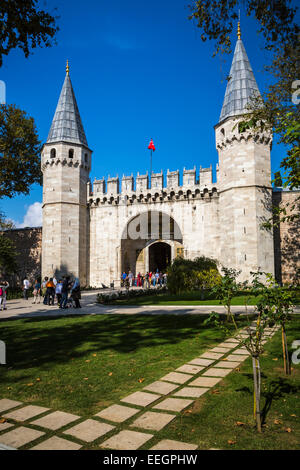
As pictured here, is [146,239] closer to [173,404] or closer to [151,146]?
[151,146]

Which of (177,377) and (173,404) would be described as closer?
(173,404)

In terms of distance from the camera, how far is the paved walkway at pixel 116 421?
2.62 metres

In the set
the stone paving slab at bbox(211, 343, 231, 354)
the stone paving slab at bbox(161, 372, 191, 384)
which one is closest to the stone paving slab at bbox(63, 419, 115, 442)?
the stone paving slab at bbox(161, 372, 191, 384)

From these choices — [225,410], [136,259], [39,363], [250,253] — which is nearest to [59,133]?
[136,259]

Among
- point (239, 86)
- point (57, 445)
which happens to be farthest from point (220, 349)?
point (239, 86)

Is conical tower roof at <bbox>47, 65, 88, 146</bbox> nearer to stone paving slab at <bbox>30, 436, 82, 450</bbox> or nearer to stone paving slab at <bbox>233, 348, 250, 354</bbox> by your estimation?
stone paving slab at <bbox>233, 348, 250, 354</bbox>

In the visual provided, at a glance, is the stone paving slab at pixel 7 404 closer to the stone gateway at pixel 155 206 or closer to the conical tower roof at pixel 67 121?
the stone gateway at pixel 155 206

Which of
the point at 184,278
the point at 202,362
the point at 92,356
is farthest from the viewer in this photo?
the point at 184,278

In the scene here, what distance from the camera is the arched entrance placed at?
2634 centimetres

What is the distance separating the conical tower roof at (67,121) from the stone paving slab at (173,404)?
24176 mm

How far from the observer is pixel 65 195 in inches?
971

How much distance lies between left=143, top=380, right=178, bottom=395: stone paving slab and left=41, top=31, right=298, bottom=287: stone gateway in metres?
16.4

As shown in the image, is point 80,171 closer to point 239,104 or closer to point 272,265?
point 239,104

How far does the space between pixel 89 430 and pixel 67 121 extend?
25.9m
